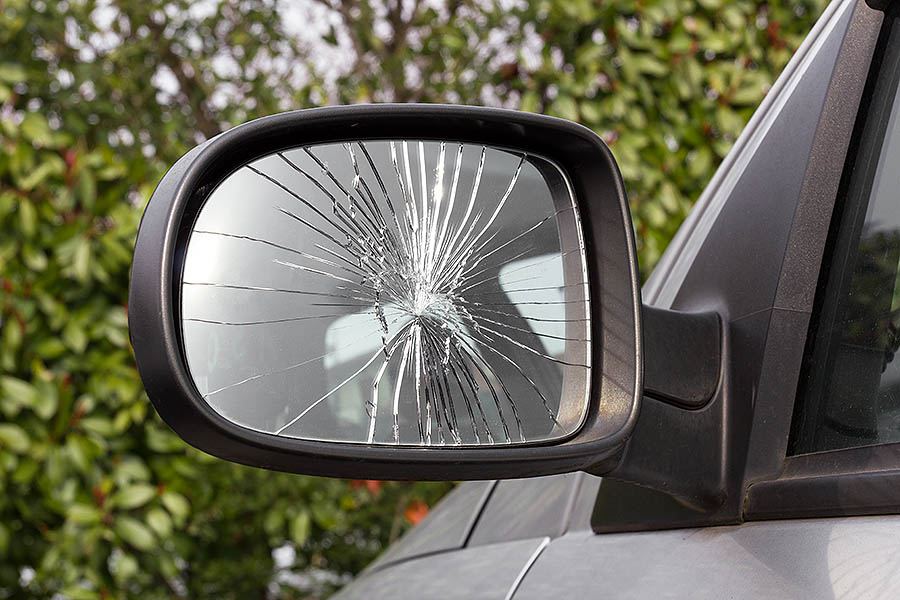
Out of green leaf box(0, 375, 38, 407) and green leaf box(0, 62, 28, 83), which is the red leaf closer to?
green leaf box(0, 375, 38, 407)

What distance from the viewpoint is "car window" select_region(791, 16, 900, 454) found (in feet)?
2.39

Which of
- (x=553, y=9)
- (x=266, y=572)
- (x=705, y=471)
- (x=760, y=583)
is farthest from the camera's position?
(x=266, y=572)

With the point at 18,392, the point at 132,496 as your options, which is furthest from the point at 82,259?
the point at 132,496

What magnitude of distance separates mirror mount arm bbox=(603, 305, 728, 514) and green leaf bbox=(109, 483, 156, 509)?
2304 mm

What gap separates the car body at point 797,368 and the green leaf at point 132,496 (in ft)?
6.77

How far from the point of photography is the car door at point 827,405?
2.23 ft

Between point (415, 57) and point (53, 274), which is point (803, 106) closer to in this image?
point (53, 274)

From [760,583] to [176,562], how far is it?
2.81 meters

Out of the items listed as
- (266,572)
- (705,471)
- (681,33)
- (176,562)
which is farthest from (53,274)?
(705,471)

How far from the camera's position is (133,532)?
9.37 ft

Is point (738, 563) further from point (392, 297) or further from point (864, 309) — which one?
point (392, 297)

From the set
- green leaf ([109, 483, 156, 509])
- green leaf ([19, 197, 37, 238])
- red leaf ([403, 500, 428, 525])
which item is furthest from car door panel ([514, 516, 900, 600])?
red leaf ([403, 500, 428, 525])

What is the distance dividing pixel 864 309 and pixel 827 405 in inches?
3.2

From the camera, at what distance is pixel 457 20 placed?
3.67m
